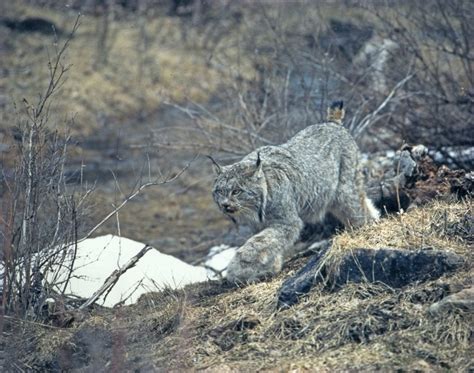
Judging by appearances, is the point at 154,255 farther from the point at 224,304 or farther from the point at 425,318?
the point at 425,318

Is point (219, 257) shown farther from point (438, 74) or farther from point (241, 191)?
point (438, 74)

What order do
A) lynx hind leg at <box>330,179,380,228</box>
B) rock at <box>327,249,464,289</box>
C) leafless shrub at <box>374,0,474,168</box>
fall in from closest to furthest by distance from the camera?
rock at <box>327,249,464,289</box> < lynx hind leg at <box>330,179,380,228</box> < leafless shrub at <box>374,0,474,168</box>

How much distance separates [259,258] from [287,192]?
32.6 inches

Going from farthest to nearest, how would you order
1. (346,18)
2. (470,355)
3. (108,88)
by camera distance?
(108,88)
(346,18)
(470,355)

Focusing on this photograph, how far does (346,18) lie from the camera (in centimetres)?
1477

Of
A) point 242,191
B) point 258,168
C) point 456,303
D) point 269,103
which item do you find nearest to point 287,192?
point 258,168

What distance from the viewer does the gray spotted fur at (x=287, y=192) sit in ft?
24.8

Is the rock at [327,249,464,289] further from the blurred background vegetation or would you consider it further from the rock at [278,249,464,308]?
the blurred background vegetation

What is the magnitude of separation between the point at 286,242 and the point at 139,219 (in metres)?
5.85

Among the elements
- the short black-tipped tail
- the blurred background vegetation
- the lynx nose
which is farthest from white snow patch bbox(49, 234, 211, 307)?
the short black-tipped tail

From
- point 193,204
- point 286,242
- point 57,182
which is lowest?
point 193,204

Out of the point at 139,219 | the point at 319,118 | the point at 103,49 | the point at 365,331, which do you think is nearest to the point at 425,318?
the point at 365,331

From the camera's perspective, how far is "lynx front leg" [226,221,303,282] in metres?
7.41

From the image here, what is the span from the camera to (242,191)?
25.1 feet
